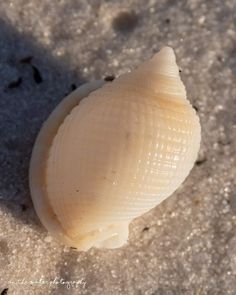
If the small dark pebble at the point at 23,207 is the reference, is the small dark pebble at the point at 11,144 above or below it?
above

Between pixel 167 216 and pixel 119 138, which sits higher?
pixel 119 138

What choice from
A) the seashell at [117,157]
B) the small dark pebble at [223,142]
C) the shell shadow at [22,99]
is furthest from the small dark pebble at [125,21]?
the small dark pebble at [223,142]

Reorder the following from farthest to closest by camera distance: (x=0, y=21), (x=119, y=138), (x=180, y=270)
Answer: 1. (x=0, y=21)
2. (x=180, y=270)
3. (x=119, y=138)

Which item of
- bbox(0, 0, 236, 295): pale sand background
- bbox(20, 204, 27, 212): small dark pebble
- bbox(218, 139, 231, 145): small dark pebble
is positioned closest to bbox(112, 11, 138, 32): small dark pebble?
bbox(0, 0, 236, 295): pale sand background

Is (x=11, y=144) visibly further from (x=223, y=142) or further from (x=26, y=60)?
(x=223, y=142)

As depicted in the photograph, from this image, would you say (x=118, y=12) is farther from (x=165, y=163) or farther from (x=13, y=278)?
(x=13, y=278)

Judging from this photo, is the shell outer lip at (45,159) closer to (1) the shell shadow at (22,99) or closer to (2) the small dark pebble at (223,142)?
(1) the shell shadow at (22,99)

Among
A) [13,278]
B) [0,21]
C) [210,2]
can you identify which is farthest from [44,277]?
[210,2]
